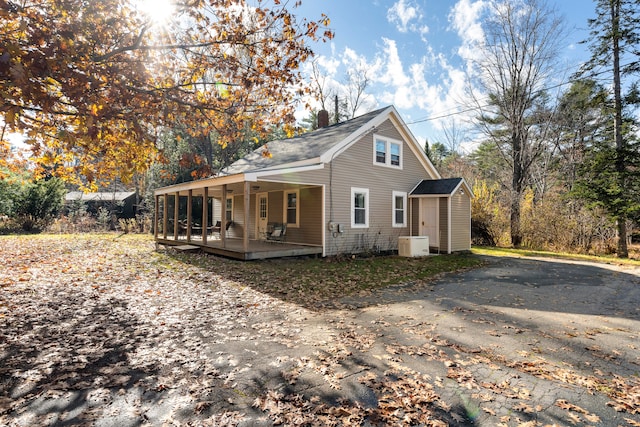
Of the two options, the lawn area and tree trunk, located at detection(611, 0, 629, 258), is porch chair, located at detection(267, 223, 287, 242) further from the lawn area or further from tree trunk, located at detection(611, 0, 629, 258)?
tree trunk, located at detection(611, 0, 629, 258)

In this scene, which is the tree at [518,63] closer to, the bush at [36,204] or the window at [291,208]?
the window at [291,208]

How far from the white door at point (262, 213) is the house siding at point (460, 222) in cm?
874

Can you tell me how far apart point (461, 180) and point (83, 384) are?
14971 millimetres

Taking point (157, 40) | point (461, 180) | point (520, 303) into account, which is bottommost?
point (520, 303)

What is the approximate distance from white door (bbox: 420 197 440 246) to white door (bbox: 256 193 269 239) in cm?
752

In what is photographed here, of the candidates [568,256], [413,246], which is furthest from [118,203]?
[568,256]

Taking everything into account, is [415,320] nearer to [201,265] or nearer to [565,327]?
[565,327]

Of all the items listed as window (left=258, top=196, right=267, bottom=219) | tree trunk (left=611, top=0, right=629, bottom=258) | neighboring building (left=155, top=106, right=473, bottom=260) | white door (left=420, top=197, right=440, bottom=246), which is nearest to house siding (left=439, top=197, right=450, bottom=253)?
neighboring building (left=155, top=106, right=473, bottom=260)

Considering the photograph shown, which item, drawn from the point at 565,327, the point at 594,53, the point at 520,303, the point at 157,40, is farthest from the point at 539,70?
the point at 157,40

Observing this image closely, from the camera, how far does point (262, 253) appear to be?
11.2 m

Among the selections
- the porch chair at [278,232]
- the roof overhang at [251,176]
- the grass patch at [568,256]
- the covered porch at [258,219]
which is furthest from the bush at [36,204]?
the grass patch at [568,256]

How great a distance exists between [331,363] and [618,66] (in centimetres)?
1975

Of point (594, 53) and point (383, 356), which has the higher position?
point (594, 53)

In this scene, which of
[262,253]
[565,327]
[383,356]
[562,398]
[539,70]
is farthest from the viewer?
[539,70]
